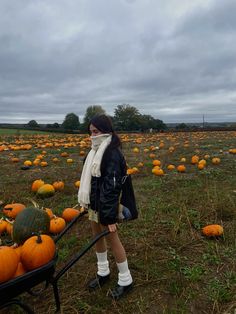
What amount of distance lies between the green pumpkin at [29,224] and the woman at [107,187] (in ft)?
2.18

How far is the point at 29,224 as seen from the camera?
396cm

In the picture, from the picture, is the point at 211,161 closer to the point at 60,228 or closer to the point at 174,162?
the point at 174,162

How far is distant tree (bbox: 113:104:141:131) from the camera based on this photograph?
2470 inches

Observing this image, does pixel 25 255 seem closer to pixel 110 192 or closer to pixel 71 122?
pixel 110 192

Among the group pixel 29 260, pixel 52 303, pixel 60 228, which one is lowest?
pixel 52 303

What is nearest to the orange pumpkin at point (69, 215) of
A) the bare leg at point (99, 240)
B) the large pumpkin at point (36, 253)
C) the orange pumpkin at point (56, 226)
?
the orange pumpkin at point (56, 226)

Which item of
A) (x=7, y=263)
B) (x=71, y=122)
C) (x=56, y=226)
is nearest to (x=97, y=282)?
(x=7, y=263)

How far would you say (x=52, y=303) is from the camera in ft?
12.1

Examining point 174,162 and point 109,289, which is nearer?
point 109,289

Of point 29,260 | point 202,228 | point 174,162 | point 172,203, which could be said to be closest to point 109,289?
point 29,260

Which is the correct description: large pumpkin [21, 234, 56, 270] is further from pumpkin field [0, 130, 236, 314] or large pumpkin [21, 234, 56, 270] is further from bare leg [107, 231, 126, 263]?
bare leg [107, 231, 126, 263]

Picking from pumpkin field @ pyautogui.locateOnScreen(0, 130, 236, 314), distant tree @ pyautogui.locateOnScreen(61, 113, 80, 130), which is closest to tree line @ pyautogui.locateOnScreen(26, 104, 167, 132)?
distant tree @ pyautogui.locateOnScreen(61, 113, 80, 130)

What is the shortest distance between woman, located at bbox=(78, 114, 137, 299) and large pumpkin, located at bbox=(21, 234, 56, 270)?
2.06ft

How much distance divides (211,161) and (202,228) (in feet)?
22.6
